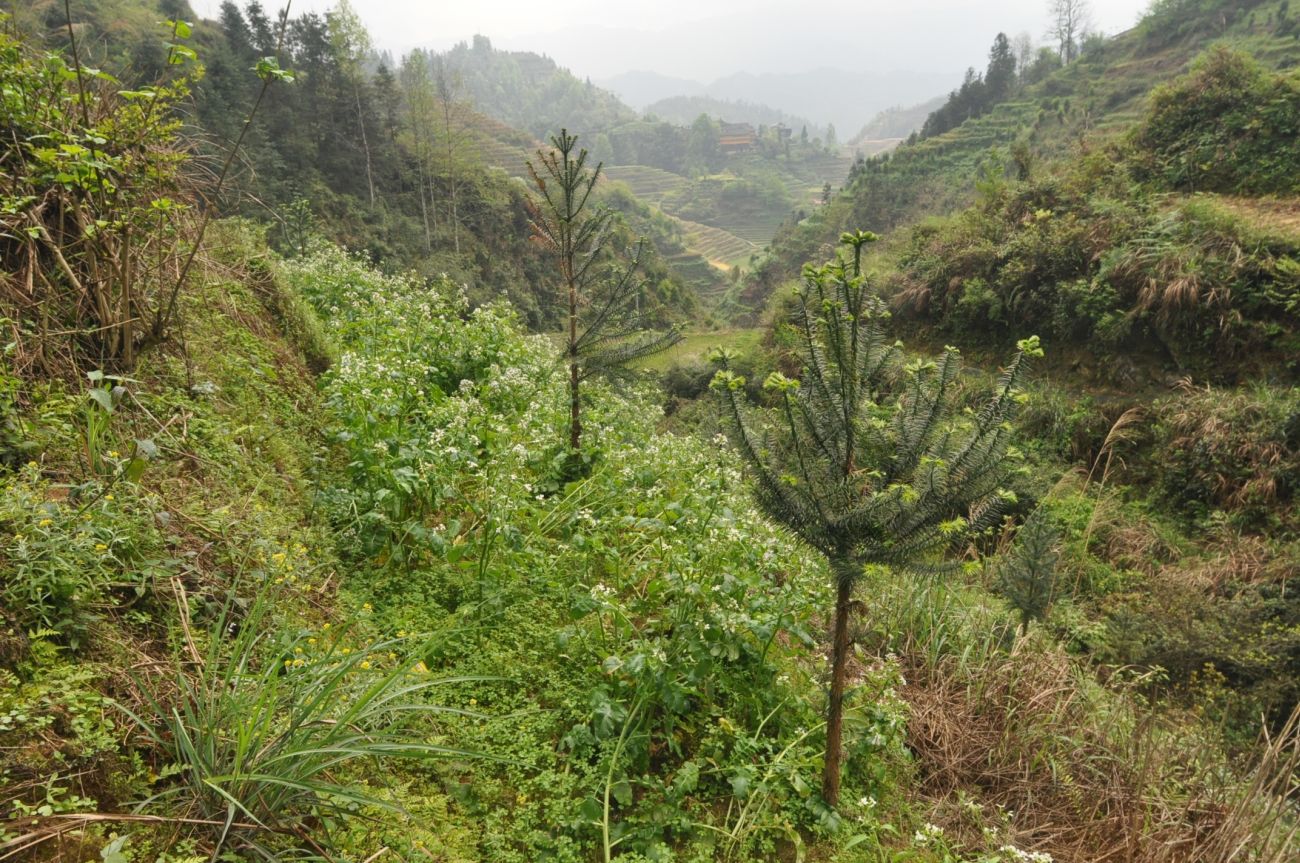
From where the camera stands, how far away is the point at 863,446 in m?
2.56

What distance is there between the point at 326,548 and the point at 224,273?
3.02m

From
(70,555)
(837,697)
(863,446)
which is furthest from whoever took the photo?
(837,697)

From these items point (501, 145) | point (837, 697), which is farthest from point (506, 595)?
point (501, 145)

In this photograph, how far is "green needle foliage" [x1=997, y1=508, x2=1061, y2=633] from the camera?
5.80 meters

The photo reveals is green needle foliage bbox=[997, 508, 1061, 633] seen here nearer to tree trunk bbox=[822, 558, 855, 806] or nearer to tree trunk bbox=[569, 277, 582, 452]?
tree trunk bbox=[822, 558, 855, 806]

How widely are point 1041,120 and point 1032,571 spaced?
4716 centimetres

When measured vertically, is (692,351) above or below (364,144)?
below

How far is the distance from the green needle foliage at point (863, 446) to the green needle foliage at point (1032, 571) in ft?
13.2

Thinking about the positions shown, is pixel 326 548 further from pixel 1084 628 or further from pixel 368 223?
pixel 368 223

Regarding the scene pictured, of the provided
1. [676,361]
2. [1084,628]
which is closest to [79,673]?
[1084,628]

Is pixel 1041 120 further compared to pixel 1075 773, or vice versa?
pixel 1041 120

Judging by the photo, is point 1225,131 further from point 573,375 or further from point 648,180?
point 648,180

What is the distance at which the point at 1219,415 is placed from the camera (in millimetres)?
9703

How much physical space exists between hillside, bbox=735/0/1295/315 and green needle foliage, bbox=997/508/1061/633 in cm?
3183
